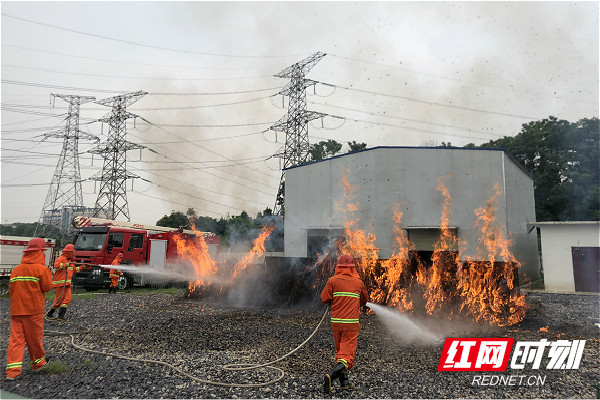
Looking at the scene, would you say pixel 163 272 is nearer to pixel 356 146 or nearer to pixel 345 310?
pixel 345 310

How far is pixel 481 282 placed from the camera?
1063 centimetres

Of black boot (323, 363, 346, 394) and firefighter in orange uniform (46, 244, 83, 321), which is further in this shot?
firefighter in orange uniform (46, 244, 83, 321)

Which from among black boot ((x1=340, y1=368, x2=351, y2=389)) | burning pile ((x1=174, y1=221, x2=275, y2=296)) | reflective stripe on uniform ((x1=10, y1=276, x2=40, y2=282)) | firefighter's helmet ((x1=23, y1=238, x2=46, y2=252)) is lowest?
black boot ((x1=340, y1=368, x2=351, y2=389))

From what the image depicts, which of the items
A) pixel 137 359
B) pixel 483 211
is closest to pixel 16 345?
pixel 137 359

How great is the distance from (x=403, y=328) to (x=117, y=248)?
13.9 m

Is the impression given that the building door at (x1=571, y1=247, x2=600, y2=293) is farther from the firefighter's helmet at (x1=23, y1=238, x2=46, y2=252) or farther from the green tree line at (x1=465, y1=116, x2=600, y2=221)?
the firefighter's helmet at (x1=23, y1=238, x2=46, y2=252)

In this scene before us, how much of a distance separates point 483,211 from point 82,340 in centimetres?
1313

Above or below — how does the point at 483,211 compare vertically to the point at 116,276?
above

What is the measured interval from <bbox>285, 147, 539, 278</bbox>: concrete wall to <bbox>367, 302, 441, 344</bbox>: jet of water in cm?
511

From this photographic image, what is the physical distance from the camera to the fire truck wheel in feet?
56.6

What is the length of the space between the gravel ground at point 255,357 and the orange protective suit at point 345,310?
1.70 feet

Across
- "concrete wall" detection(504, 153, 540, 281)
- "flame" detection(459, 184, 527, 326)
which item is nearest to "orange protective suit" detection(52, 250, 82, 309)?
"flame" detection(459, 184, 527, 326)

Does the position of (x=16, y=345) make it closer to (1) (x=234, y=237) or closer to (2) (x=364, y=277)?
(2) (x=364, y=277)

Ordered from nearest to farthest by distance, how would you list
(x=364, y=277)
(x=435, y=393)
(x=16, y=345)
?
(x=435, y=393) < (x=16, y=345) < (x=364, y=277)
